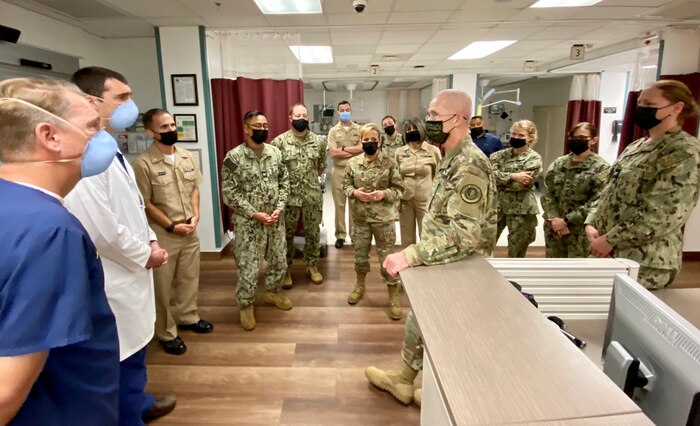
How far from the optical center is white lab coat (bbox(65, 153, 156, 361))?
1474 millimetres

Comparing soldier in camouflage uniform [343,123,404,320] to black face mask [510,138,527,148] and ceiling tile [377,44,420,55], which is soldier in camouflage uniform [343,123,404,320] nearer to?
black face mask [510,138,527,148]

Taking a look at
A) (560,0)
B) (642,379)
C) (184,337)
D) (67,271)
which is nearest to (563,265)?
(642,379)

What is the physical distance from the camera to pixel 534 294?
1501 millimetres

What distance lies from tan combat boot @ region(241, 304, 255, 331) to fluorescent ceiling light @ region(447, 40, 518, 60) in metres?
4.24

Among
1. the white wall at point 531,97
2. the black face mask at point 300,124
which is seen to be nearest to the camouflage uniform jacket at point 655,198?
the black face mask at point 300,124

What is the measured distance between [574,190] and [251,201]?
7.86ft

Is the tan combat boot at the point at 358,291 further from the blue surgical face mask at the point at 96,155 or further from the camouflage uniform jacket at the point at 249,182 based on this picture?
the blue surgical face mask at the point at 96,155

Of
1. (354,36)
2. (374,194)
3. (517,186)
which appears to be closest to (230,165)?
(374,194)

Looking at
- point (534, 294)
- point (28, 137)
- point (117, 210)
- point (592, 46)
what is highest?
point (592, 46)

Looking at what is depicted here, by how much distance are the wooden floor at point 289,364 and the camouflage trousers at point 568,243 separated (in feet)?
4.24

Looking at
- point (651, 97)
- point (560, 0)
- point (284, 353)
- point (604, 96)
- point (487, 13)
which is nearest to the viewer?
point (651, 97)

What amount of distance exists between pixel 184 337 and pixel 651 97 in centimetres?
313

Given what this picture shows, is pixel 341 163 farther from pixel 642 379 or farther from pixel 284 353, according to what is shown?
pixel 642 379

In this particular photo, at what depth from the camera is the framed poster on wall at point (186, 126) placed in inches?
154
